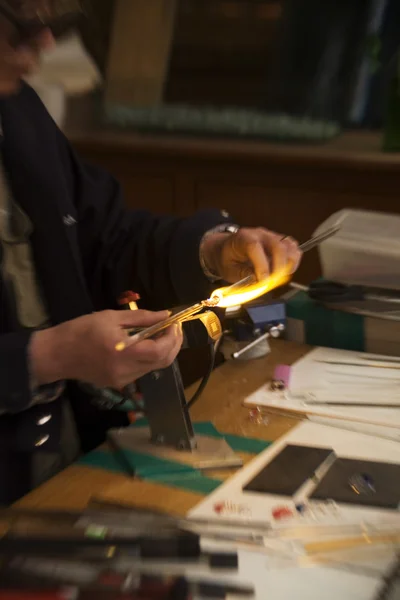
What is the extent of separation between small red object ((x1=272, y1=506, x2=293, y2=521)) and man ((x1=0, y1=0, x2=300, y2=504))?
22cm

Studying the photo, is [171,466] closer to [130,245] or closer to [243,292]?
[243,292]

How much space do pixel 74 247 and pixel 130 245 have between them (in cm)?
15

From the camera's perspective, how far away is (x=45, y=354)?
94 cm

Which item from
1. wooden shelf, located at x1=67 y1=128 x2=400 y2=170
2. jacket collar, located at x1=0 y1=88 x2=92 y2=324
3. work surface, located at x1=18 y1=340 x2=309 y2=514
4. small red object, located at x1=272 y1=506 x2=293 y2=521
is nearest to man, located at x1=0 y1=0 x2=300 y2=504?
jacket collar, located at x1=0 y1=88 x2=92 y2=324

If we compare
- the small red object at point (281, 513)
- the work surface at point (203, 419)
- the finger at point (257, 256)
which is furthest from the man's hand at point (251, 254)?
the small red object at point (281, 513)

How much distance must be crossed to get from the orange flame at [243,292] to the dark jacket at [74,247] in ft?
0.52

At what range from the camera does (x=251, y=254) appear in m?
1.19

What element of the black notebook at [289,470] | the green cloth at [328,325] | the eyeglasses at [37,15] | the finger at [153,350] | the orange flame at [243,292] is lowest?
the black notebook at [289,470]

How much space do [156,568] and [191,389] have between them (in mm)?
505

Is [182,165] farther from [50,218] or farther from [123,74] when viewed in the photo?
[50,218]

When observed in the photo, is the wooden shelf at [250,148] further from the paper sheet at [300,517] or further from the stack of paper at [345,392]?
the paper sheet at [300,517]

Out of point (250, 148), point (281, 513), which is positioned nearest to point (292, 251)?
point (281, 513)

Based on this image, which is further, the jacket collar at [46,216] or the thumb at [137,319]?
the jacket collar at [46,216]

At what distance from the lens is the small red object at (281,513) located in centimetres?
86
